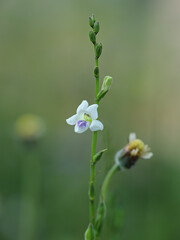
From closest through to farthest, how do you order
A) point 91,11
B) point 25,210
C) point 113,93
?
point 25,210, point 113,93, point 91,11

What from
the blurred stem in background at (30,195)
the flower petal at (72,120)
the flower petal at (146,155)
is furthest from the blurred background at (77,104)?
the flower petal at (72,120)

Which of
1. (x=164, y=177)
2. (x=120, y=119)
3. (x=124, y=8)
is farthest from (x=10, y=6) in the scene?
(x=164, y=177)

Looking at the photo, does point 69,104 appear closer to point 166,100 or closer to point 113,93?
point 113,93

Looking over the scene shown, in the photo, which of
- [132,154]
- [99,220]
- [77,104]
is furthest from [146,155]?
[77,104]

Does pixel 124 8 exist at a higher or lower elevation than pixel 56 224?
higher

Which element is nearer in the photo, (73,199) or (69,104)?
(73,199)

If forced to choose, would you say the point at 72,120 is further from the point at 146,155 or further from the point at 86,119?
the point at 146,155

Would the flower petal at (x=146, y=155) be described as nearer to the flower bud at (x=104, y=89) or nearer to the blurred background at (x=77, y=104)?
the flower bud at (x=104, y=89)
